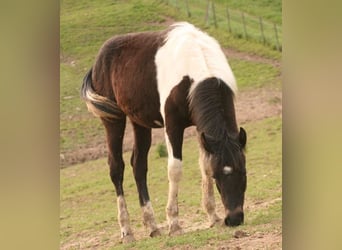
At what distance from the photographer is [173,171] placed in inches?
133

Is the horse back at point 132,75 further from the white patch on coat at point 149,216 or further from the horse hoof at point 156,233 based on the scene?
the horse hoof at point 156,233

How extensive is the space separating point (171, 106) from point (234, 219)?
2.00 feet

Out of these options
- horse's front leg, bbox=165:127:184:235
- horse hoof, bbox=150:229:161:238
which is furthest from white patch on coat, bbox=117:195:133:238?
horse's front leg, bbox=165:127:184:235

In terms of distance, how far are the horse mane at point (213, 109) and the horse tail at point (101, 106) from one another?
493mm

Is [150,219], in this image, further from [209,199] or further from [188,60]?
[188,60]

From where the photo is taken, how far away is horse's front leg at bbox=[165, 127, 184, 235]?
3.37 metres

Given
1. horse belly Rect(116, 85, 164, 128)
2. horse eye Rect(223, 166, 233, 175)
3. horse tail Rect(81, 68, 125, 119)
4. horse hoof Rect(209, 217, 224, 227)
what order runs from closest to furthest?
horse eye Rect(223, 166, 233, 175) → horse hoof Rect(209, 217, 224, 227) → horse belly Rect(116, 85, 164, 128) → horse tail Rect(81, 68, 125, 119)

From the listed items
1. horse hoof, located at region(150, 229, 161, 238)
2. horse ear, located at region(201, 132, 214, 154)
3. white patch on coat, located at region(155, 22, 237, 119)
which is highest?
white patch on coat, located at region(155, 22, 237, 119)

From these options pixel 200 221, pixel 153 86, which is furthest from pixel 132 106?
pixel 200 221

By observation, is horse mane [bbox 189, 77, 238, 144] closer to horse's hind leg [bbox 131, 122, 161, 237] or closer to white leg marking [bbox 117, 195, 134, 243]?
Result: horse's hind leg [bbox 131, 122, 161, 237]

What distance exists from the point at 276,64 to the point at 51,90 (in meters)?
1.11

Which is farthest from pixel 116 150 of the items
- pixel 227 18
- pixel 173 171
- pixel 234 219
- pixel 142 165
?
pixel 227 18

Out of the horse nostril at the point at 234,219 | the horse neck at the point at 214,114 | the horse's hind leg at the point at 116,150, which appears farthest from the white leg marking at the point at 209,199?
the horse's hind leg at the point at 116,150

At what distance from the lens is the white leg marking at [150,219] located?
3.47m
